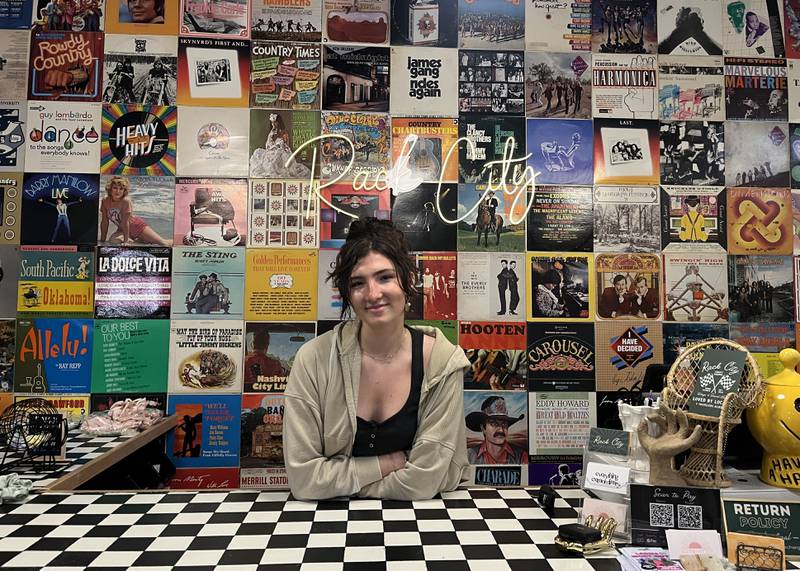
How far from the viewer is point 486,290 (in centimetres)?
301

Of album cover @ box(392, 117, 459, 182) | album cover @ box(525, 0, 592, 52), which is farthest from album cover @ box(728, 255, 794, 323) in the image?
album cover @ box(392, 117, 459, 182)

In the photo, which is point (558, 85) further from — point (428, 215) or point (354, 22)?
point (354, 22)

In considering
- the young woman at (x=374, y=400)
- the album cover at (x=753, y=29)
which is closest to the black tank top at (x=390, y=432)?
the young woman at (x=374, y=400)

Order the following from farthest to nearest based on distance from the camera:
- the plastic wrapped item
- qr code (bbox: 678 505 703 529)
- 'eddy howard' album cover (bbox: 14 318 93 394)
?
1. 'eddy howard' album cover (bbox: 14 318 93 394)
2. the plastic wrapped item
3. qr code (bbox: 678 505 703 529)

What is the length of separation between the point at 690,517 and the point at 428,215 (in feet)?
6.72

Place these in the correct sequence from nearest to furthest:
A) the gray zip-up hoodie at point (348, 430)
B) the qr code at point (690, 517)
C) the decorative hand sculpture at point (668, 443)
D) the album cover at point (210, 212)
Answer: the qr code at point (690, 517)
the decorative hand sculpture at point (668, 443)
the gray zip-up hoodie at point (348, 430)
the album cover at point (210, 212)

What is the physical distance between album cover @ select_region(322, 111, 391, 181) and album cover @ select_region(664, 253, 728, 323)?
1.81 m

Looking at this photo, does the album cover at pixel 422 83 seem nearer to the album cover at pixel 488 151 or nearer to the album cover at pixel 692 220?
the album cover at pixel 488 151

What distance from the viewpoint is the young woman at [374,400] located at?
1.65m

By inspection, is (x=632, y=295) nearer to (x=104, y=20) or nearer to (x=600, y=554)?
(x=600, y=554)

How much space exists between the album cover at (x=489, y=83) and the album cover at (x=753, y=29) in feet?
4.35

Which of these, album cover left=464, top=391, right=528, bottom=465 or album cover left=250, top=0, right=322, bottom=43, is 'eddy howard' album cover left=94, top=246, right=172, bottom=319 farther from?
album cover left=464, top=391, right=528, bottom=465

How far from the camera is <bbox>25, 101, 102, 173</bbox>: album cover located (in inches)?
114

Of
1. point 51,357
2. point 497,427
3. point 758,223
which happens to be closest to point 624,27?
point 758,223
